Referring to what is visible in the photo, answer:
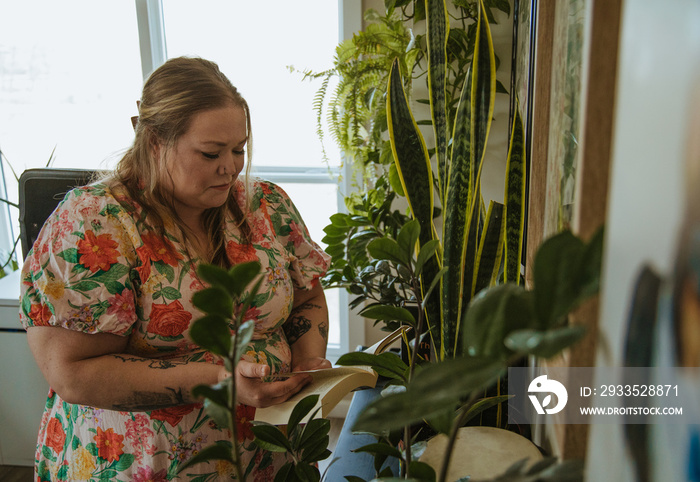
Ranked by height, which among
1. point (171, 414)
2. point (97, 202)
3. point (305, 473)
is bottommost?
point (171, 414)

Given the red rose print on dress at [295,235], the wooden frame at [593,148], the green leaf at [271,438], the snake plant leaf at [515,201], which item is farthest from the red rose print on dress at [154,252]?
the wooden frame at [593,148]

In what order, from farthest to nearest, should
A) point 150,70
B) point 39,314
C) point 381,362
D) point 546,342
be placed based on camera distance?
point 150,70 → point 39,314 → point 381,362 → point 546,342

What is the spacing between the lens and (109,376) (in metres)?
1.00

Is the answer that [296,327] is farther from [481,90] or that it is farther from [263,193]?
[481,90]

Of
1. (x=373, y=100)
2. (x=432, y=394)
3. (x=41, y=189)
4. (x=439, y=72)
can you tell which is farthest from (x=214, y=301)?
(x=41, y=189)

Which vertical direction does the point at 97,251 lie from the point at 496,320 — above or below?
below

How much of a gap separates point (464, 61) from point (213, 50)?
4.29 ft

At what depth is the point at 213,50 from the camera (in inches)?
94.0

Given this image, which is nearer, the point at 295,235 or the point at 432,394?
the point at 432,394

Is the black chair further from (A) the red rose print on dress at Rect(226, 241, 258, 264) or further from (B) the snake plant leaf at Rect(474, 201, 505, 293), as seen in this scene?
(B) the snake plant leaf at Rect(474, 201, 505, 293)

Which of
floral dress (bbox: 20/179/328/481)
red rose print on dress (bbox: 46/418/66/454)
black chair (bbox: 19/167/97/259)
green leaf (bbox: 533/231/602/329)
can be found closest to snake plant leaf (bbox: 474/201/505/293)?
green leaf (bbox: 533/231/602/329)

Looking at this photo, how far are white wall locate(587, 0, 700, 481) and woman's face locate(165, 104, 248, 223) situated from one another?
0.88m

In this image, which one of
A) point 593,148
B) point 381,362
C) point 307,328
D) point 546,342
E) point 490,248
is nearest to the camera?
point 546,342

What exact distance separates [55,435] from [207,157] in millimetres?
733
